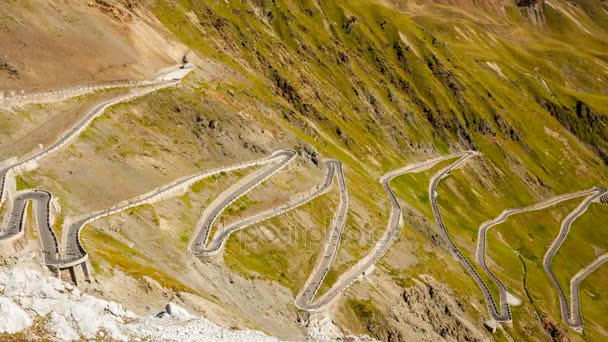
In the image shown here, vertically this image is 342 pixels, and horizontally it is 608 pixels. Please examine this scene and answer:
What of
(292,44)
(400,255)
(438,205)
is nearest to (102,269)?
(400,255)

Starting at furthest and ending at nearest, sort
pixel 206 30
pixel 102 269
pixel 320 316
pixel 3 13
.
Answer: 1. pixel 206 30
2. pixel 3 13
3. pixel 320 316
4. pixel 102 269

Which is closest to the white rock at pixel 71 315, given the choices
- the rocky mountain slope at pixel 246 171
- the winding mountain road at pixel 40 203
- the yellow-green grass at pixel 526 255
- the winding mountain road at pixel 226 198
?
the rocky mountain slope at pixel 246 171

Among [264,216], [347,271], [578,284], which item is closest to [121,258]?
[264,216]

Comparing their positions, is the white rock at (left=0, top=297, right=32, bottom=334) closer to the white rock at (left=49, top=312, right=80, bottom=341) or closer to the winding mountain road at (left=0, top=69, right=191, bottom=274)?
the white rock at (left=49, top=312, right=80, bottom=341)

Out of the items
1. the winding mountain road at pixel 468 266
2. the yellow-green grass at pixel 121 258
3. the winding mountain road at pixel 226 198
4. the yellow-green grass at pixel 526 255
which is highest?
the yellow-green grass at pixel 121 258

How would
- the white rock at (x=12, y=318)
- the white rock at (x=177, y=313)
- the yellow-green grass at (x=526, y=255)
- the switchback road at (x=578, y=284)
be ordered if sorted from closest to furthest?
the white rock at (x=12, y=318) → the white rock at (x=177, y=313) → the yellow-green grass at (x=526, y=255) → the switchback road at (x=578, y=284)

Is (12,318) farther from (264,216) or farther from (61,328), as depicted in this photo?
(264,216)

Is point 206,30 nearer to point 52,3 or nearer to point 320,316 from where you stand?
point 52,3

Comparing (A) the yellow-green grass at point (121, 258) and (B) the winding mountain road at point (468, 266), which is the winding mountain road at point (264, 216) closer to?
(A) the yellow-green grass at point (121, 258)

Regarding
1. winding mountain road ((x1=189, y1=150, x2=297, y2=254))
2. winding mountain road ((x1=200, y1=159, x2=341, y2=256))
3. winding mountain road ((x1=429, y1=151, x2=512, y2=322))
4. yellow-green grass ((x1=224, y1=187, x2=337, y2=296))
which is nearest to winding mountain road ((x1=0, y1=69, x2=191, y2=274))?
winding mountain road ((x1=189, y1=150, x2=297, y2=254))

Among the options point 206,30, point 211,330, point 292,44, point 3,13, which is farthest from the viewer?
point 292,44
